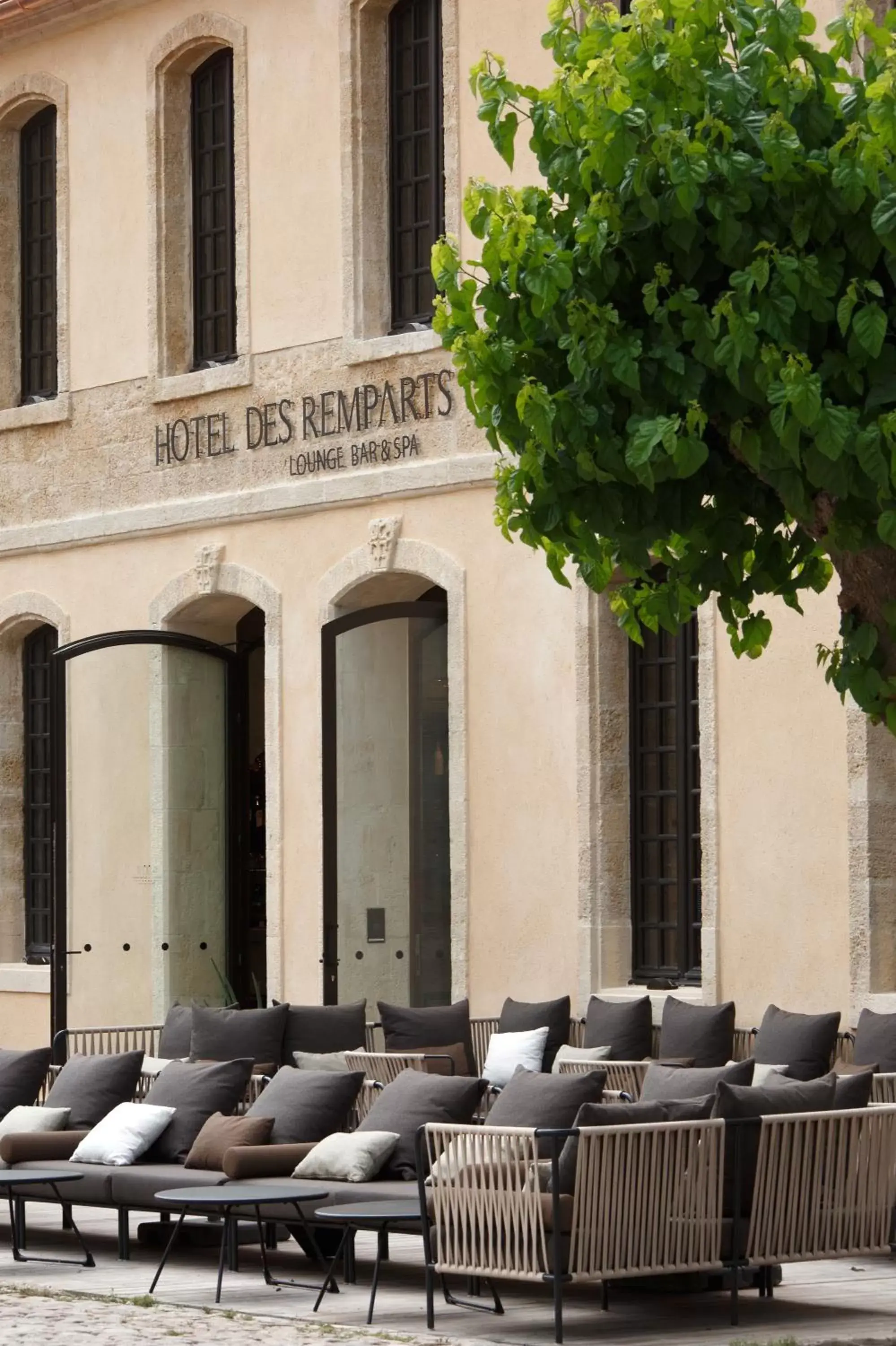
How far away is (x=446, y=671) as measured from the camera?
16250 millimetres

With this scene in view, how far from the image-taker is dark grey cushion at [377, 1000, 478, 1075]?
1448 centimetres

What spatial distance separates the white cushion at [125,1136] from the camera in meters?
11.7

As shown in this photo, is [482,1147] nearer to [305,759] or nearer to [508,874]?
[508,874]

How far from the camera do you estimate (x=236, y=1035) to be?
552 inches

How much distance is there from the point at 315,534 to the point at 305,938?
8.41ft

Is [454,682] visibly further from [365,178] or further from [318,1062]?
[318,1062]

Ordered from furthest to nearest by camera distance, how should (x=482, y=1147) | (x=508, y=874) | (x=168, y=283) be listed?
1. (x=168, y=283)
2. (x=508, y=874)
3. (x=482, y=1147)

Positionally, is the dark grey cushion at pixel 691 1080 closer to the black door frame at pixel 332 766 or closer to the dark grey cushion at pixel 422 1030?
→ the dark grey cushion at pixel 422 1030

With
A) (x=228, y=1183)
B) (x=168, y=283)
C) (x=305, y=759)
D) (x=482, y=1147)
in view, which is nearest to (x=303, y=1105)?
(x=228, y=1183)

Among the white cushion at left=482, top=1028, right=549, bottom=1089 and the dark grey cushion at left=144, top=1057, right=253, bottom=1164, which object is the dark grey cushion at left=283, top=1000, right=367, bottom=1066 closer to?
the white cushion at left=482, top=1028, right=549, bottom=1089

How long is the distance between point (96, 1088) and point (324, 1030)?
2041 mm

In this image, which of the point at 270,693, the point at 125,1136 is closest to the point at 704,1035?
the point at 125,1136

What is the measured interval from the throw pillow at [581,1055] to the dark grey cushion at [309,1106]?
2053mm

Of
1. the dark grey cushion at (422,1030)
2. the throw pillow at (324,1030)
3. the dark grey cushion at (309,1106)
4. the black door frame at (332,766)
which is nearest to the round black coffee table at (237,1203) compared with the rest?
the dark grey cushion at (309,1106)
